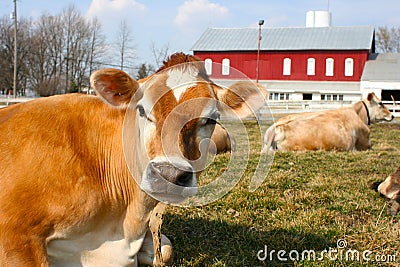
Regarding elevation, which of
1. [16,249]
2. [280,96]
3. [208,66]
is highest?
[208,66]

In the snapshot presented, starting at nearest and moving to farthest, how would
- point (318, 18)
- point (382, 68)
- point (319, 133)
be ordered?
point (319, 133) → point (382, 68) → point (318, 18)

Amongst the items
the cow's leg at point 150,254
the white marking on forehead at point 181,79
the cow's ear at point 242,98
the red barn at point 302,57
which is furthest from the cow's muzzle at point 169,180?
the red barn at point 302,57

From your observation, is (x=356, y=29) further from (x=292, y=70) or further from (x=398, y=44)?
(x=398, y=44)

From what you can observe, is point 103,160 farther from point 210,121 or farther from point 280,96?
point 280,96

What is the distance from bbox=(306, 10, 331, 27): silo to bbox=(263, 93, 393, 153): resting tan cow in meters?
46.0

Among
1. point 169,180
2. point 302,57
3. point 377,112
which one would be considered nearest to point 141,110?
point 169,180

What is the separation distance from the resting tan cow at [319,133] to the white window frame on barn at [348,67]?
3858 cm

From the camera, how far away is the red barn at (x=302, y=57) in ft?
157

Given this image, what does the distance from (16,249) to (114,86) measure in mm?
1240

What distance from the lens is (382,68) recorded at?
46.1 metres

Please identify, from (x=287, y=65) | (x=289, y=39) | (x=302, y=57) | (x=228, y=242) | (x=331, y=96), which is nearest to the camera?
(x=228, y=242)

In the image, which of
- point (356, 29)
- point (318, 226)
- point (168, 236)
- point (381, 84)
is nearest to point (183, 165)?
point (168, 236)

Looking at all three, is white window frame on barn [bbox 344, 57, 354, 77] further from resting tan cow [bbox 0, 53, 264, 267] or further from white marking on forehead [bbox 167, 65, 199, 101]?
white marking on forehead [bbox 167, 65, 199, 101]

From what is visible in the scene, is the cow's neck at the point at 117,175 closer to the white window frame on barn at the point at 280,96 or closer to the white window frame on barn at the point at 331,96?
the white window frame on barn at the point at 280,96
